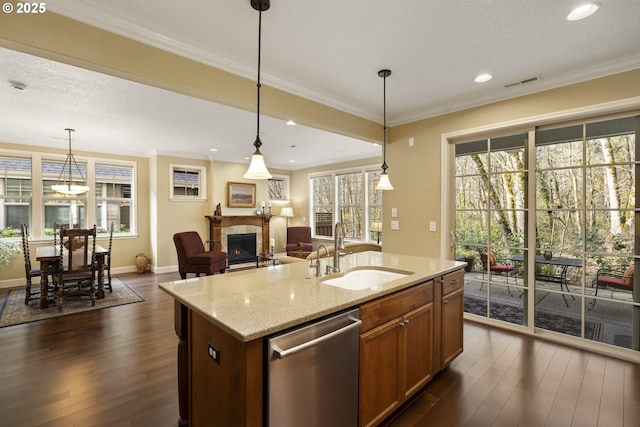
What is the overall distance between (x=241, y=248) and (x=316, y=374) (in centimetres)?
646

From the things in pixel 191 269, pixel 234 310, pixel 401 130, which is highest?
pixel 401 130

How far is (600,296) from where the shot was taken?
2891mm

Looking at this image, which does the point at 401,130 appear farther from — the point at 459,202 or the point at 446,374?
the point at 446,374

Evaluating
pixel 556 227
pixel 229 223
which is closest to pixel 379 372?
pixel 556 227

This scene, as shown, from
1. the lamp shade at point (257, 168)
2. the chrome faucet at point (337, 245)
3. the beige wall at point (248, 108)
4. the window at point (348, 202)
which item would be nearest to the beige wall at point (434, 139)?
the beige wall at point (248, 108)

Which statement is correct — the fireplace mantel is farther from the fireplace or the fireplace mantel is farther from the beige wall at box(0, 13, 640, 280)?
the beige wall at box(0, 13, 640, 280)

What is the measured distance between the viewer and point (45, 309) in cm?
410

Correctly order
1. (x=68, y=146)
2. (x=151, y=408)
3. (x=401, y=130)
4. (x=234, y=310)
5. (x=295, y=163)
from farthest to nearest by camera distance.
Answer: (x=295, y=163) → (x=68, y=146) → (x=401, y=130) → (x=151, y=408) → (x=234, y=310)

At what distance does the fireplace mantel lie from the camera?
6945mm

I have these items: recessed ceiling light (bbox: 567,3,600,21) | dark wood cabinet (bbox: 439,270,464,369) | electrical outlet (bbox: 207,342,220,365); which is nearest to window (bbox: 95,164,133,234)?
electrical outlet (bbox: 207,342,220,365)

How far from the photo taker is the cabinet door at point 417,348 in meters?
1.96

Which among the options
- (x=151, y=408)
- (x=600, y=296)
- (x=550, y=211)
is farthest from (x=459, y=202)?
(x=151, y=408)

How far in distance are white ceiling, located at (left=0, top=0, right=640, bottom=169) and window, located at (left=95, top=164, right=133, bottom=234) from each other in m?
2.05

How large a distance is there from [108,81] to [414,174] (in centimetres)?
368
